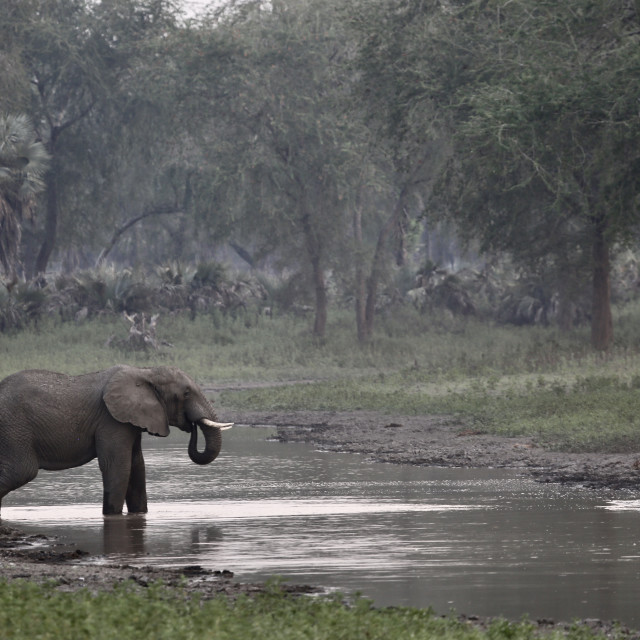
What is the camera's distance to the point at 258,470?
63.1 ft

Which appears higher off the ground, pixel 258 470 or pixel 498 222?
pixel 498 222

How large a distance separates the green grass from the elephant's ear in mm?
6041

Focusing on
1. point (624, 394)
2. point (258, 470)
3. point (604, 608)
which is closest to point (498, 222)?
point (624, 394)

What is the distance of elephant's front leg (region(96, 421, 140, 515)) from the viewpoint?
14.9 m

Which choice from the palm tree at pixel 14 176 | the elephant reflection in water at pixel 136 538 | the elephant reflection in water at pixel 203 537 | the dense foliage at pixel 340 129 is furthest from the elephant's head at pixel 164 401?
the palm tree at pixel 14 176

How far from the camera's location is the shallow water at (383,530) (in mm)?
10188

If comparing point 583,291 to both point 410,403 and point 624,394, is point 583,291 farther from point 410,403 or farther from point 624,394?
point 624,394

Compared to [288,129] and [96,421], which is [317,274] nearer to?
[288,129]

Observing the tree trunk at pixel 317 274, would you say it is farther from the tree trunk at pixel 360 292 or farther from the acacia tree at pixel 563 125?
the acacia tree at pixel 563 125

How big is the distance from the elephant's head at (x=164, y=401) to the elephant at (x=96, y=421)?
0.04 ft

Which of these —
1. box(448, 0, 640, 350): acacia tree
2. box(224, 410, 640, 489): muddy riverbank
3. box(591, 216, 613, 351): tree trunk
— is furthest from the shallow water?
box(591, 216, 613, 351): tree trunk

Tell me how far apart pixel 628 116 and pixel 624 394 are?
4.70 meters

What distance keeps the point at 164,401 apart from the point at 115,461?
0.94m

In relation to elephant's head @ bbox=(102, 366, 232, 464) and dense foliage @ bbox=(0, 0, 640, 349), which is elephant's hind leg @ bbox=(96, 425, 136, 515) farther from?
dense foliage @ bbox=(0, 0, 640, 349)
